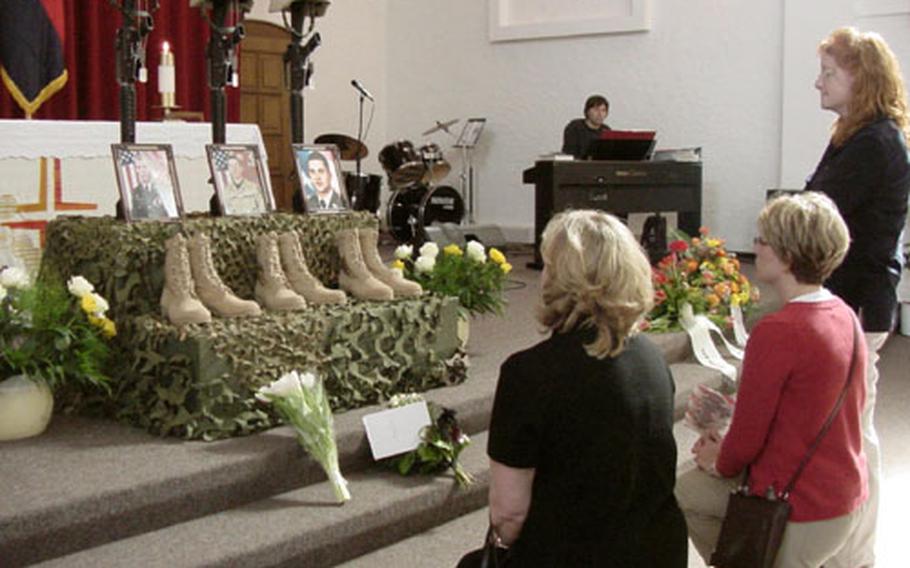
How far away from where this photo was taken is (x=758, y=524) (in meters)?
2.41

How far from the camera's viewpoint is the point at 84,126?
5.63m

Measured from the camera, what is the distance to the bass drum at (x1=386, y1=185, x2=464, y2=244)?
32.8ft

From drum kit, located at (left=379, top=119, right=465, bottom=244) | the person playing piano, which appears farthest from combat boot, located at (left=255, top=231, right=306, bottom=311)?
the person playing piano

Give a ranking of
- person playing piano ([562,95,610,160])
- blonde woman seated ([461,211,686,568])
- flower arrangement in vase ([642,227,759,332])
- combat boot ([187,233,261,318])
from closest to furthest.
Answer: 1. blonde woman seated ([461,211,686,568])
2. combat boot ([187,233,261,318])
3. flower arrangement in vase ([642,227,759,332])
4. person playing piano ([562,95,610,160])

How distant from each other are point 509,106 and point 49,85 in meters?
5.35

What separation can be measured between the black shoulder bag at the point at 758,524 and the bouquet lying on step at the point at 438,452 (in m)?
1.32

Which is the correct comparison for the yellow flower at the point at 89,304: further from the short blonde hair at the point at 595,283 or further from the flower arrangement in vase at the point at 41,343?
the short blonde hair at the point at 595,283

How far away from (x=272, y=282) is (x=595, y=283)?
2.19m

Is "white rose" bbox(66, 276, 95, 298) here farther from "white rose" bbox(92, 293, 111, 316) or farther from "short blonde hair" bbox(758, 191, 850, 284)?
"short blonde hair" bbox(758, 191, 850, 284)

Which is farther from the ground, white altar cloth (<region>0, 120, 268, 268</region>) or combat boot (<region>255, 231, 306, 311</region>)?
white altar cloth (<region>0, 120, 268, 268</region>)

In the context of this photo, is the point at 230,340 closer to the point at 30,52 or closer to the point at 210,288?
the point at 210,288

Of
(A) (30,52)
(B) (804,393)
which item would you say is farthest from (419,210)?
(B) (804,393)

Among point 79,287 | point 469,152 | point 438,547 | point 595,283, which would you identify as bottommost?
point 438,547

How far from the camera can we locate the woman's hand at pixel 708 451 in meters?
2.69
